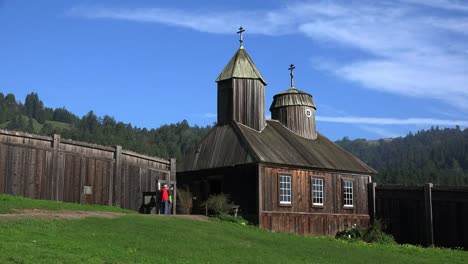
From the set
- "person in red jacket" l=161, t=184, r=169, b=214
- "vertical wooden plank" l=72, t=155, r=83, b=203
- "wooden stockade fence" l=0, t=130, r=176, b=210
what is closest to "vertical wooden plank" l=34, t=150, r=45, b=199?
"wooden stockade fence" l=0, t=130, r=176, b=210

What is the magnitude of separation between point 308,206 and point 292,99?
404 inches

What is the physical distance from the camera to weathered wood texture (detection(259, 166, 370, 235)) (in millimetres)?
30641

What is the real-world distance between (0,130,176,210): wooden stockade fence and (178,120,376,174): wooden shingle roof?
535 cm

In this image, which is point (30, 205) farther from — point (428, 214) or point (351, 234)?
point (428, 214)

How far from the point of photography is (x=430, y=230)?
31.9 m

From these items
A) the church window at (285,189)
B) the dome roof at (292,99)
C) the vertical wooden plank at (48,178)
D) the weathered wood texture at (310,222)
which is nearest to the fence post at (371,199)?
the weathered wood texture at (310,222)

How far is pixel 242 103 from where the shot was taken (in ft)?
116

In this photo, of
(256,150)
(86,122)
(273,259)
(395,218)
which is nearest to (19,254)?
(273,259)

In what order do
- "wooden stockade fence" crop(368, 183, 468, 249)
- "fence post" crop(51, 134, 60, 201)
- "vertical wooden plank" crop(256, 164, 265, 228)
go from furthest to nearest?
"wooden stockade fence" crop(368, 183, 468, 249), "vertical wooden plank" crop(256, 164, 265, 228), "fence post" crop(51, 134, 60, 201)

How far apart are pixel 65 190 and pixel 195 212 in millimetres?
10991

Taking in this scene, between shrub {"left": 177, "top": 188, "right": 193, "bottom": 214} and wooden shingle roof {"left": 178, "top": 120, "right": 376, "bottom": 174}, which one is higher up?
wooden shingle roof {"left": 178, "top": 120, "right": 376, "bottom": 174}

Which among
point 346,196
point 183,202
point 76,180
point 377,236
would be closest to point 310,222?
point 377,236

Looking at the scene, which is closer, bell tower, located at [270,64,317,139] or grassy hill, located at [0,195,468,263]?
grassy hill, located at [0,195,468,263]

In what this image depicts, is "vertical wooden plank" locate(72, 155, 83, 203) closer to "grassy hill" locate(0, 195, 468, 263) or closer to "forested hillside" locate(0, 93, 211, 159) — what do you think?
"grassy hill" locate(0, 195, 468, 263)
